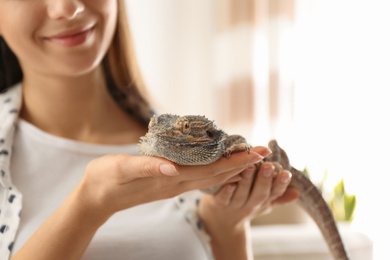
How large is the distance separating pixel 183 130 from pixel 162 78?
161 inches

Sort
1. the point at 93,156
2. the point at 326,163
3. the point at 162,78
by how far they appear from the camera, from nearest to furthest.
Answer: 1. the point at 93,156
2. the point at 326,163
3. the point at 162,78

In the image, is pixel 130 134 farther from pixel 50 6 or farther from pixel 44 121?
pixel 50 6

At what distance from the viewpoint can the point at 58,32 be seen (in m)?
1.20

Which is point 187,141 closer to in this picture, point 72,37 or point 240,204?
point 240,204

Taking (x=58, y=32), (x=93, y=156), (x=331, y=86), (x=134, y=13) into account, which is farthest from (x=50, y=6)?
(x=134, y=13)

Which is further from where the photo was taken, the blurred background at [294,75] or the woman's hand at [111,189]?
the blurred background at [294,75]

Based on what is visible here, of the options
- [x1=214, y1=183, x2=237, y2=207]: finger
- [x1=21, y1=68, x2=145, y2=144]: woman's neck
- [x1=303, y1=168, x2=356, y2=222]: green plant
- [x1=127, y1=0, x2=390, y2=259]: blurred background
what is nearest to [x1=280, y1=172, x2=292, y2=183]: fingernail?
[x1=214, y1=183, x2=237, y2=207]: finger

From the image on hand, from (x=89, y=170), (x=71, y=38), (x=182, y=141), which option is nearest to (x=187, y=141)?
(x=182, y=141)

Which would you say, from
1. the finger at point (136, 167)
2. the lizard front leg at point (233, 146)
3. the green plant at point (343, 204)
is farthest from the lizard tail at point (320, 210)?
the green plant at point (343, 204)

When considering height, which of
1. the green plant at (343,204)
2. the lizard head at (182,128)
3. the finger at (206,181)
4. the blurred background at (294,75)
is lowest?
the green plant at (343,204)

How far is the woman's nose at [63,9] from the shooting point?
115cm

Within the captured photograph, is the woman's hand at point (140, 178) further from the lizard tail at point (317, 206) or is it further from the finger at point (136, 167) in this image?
the lizard tail at point (317, 206)

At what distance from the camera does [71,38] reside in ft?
4.02

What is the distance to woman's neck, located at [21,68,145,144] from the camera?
1419mm
